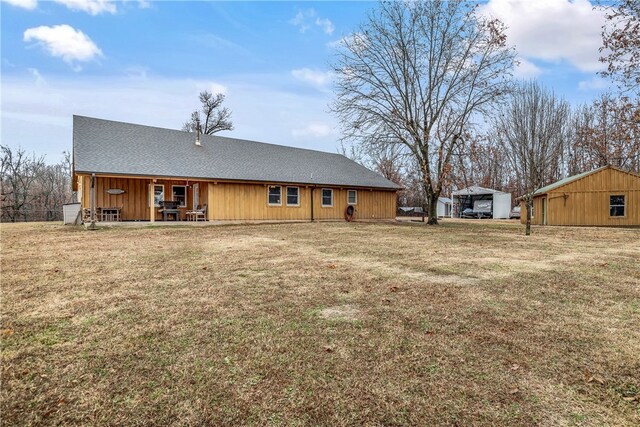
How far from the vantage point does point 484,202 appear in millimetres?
36719

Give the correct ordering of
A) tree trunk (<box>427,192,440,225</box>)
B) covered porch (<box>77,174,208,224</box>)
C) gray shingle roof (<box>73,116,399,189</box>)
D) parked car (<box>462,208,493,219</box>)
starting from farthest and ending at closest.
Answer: parked car (<box>462,208,493,219</box>)
tree trunk (<box>427,192,440,225</box>)
covered porch (<box>77,174,208,224</box>)
gray shingle roof (<box>73,116,399,189</box>)

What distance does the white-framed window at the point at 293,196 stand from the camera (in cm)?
2082

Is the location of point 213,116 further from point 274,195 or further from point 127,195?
point 127,195

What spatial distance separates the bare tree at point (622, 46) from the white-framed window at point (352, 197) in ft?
44.9

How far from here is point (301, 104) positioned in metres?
21.6

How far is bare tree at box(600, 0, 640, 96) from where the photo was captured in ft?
38.9

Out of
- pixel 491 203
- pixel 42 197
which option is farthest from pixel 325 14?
pixel 42 197

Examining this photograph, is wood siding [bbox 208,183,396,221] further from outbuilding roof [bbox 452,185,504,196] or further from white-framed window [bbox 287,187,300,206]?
outbuilding roof [bbox 452,185,504,196]

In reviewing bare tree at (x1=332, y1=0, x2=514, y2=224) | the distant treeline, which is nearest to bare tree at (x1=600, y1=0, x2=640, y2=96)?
bare tree at (x1=332, y1=0, x2=514, y2=224)

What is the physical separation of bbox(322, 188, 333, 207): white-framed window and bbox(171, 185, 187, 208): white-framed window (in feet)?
26.4

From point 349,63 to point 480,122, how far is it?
306 inches

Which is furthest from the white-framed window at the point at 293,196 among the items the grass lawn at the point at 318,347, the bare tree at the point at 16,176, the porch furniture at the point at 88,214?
the bare tree at the point at 16,176

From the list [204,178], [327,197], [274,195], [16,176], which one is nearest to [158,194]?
[204,178]

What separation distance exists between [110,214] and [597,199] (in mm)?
27220
